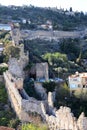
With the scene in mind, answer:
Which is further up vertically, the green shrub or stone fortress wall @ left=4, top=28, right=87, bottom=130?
stone fortress wall @ left=4, top=28, right=87, bottom=130

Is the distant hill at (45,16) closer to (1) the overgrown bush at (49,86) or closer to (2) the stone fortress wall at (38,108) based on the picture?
(1) the overgrown bush at (49,86)

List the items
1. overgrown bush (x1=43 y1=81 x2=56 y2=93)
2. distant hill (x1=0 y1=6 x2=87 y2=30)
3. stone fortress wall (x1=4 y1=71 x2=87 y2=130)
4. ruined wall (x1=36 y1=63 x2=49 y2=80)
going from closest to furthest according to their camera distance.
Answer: stone fortress wall (x1=4 y1=71 x2=87 y2=130)
overgrown bush (x1=43 y1=81 x2=56 y2=93)
ruined wall (x1=36 y1=63 x2=49 y2=80)
distant hill (x1=0 y1=6 x2=87 y2=30)

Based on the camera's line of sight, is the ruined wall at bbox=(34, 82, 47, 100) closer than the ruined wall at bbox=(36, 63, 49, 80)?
Yes

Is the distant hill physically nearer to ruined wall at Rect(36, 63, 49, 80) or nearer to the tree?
the tree

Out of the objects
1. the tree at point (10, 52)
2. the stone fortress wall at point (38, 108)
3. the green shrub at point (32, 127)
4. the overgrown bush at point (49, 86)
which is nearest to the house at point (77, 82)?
the overgrown bush at point (49, 86)

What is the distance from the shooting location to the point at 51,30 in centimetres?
6197

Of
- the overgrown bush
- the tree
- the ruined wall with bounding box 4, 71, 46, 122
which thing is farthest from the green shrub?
the tree

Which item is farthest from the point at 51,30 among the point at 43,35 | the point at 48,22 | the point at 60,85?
the point at 60,85

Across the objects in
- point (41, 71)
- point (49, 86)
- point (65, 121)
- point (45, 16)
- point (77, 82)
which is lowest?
point (45, 16)

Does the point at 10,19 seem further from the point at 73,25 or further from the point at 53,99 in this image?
the point at 53,99

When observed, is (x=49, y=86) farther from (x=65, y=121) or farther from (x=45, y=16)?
(x=45, y=16)

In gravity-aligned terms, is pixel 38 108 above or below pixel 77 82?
above

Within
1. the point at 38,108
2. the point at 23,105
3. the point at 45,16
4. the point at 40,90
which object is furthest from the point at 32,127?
the point at 45,16

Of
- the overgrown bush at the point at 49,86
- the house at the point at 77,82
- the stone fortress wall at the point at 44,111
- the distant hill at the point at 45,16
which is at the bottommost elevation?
the distant hill at the point at 45,16
